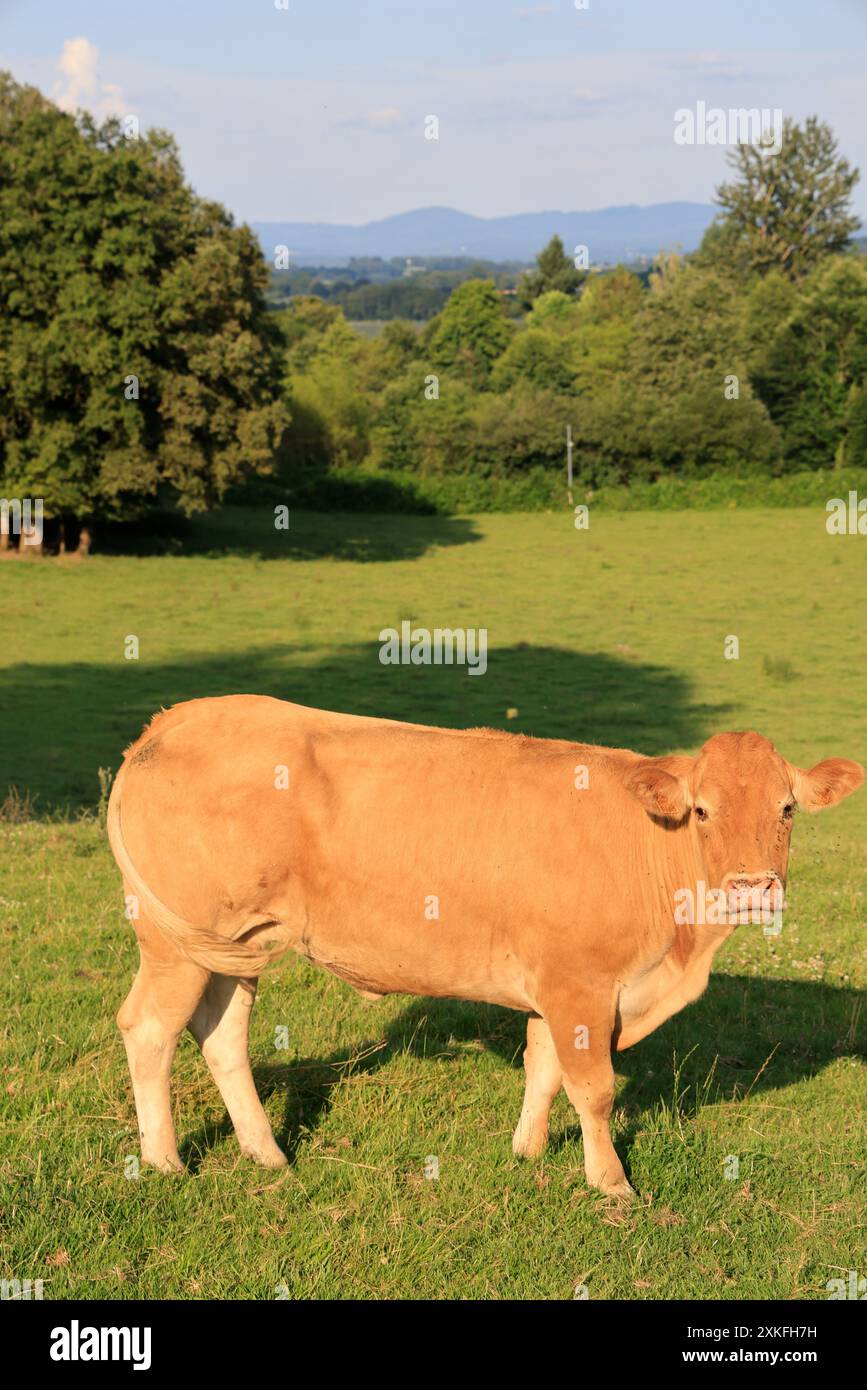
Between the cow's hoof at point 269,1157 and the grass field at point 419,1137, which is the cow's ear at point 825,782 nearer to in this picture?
the grass field at point 419,1137

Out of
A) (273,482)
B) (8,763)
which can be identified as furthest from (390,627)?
(273,482)

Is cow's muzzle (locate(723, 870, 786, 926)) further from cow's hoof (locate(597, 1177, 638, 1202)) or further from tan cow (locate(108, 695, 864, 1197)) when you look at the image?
cow's hoof (locate(597, 1177, 638, 1202))

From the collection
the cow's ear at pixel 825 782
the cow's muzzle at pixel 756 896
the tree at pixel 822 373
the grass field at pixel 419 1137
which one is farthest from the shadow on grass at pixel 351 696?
the tree at pixel 822 373

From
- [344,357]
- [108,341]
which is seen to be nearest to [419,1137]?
[108,341]

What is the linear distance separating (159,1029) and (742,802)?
2642 millimetres

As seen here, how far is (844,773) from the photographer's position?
5781 mm

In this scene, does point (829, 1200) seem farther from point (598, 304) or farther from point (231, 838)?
point (598, 304)

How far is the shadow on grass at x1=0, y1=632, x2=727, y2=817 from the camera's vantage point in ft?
74.2

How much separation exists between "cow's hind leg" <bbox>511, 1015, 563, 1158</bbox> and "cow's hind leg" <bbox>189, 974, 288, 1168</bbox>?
3.45ft

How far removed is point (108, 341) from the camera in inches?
1462

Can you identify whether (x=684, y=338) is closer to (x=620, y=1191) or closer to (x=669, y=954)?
(x=669, y=954)

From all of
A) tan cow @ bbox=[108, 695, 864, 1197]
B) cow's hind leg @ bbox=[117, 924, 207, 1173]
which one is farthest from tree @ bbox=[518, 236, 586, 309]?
cow's hind leg @ bbox=[117, 924, 207, 1173]

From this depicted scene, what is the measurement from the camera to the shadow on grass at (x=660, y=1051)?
6312 mm

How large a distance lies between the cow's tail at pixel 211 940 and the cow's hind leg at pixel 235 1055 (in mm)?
268
